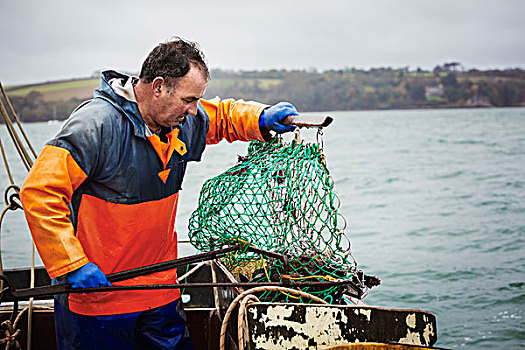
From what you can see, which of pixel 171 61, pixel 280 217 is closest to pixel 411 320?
pixel 280 217

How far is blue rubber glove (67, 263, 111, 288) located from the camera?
2.13 meters

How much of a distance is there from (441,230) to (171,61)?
11326 mm

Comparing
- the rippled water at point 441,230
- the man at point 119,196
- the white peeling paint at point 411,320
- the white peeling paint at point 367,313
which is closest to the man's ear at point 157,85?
the man at point 119,196

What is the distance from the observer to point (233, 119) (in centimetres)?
296

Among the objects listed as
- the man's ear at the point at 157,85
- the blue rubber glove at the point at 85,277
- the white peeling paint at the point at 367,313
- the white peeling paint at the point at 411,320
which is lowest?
the white peeling paint at the point at 411,320

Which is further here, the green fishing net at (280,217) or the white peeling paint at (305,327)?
the green fishing net at (280,217)

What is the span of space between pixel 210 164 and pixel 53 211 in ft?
88.1

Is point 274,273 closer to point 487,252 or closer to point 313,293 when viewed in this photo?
point 313,293

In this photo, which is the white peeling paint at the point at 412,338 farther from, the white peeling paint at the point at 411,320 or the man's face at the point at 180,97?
the man's face at the point at 180,97

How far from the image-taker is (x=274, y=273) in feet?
9.91

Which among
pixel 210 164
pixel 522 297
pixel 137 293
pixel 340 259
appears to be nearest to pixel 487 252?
pixel 522 297

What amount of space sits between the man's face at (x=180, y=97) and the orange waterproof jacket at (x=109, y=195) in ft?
0.38

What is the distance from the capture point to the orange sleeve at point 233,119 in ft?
9.59

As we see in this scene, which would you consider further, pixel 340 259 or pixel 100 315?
pixel 340 259
